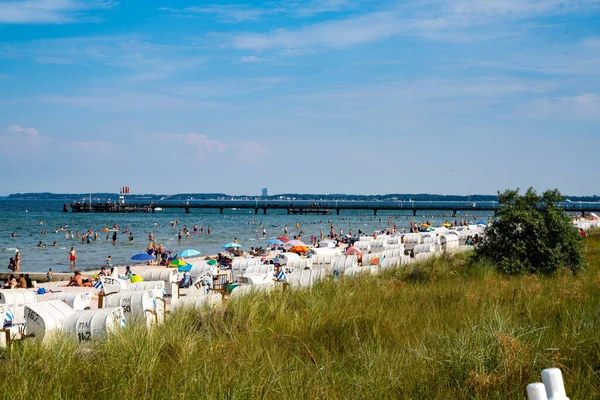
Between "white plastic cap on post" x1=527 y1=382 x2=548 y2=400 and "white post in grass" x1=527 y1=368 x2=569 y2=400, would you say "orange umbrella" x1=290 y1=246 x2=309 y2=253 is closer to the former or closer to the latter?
"white post in grass" x1=527 y1=368 x2=569 y2=400

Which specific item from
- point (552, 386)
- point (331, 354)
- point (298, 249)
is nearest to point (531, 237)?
point (331, 354)

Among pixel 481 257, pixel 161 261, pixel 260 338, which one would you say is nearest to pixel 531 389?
pixel 260 338

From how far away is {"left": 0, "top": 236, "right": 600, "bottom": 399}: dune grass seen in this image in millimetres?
4762

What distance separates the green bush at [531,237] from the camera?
14009 mm

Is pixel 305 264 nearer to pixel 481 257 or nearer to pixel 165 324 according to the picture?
pixel 481 257

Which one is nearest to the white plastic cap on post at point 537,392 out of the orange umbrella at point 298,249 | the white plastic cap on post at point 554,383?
the white plastic cap on post at point 554,383

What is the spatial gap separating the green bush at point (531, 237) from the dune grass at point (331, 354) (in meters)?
6.22

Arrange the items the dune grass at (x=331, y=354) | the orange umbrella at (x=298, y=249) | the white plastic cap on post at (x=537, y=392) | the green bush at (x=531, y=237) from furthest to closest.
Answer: the orange umbrella at (x=298, y=249)
the green bush at (x=531, y=237)
the dune grass at (x=331, y=354)
the white plastic cap on post at (x=537, y=392)

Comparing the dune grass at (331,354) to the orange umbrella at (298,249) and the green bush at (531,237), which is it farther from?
the orange umbrella at (298,249)

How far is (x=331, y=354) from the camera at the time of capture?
6180mm

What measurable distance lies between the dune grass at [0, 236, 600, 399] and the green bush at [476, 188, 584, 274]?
6223mm

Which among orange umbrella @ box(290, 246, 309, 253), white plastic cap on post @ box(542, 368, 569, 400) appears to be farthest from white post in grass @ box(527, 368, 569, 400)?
orange umbrella @ box(290, 246, 309, 253)

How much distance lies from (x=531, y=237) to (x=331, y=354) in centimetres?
1011

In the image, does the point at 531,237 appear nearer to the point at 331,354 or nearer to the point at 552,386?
the point at 331,354
